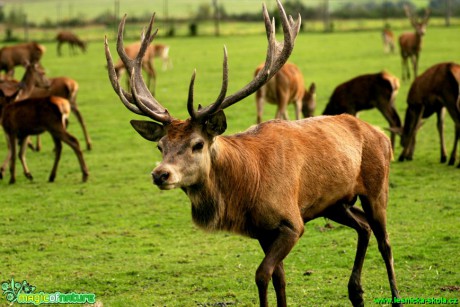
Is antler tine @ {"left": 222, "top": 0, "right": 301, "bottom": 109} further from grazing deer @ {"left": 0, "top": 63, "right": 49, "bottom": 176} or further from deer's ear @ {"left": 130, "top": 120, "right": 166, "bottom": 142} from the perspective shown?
grazing deer @ {"left": 0, "top": 63, "right": 49, "bottom": 176}

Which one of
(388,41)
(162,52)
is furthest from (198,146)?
(388,41)

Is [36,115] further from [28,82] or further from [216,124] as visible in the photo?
[216,124]

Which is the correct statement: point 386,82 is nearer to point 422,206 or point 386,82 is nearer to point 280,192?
point 422,206

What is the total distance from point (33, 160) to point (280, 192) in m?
9.68

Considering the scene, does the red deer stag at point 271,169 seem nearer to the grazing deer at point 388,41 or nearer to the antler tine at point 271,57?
the antler tine at point 271,57

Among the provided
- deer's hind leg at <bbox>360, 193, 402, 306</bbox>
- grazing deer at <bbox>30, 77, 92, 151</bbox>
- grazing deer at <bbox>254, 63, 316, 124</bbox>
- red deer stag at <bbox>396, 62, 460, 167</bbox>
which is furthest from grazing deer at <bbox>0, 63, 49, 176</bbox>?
deer's hind leg at <bbox>360, 193, 402, 306</bbox>

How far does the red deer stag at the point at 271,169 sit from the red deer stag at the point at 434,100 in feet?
20.4

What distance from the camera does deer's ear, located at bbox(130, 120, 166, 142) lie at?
20.5 feet

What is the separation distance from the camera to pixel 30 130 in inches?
512

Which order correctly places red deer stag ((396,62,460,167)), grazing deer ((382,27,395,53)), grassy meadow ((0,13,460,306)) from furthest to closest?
grazing deer ((382,27,395,53)), red deer stag ((396,62,460,167)), grassy meadow ((0,13,460,306))

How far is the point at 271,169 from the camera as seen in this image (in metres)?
6.33

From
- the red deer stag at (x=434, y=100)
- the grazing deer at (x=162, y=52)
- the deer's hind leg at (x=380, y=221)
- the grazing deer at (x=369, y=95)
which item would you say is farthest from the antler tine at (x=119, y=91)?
the grazing deer at (x=162, y=52)

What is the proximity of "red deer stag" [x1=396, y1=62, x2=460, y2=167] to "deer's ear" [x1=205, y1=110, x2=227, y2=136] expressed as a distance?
7396 mm

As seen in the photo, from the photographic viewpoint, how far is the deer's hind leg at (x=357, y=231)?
22.3 ft
